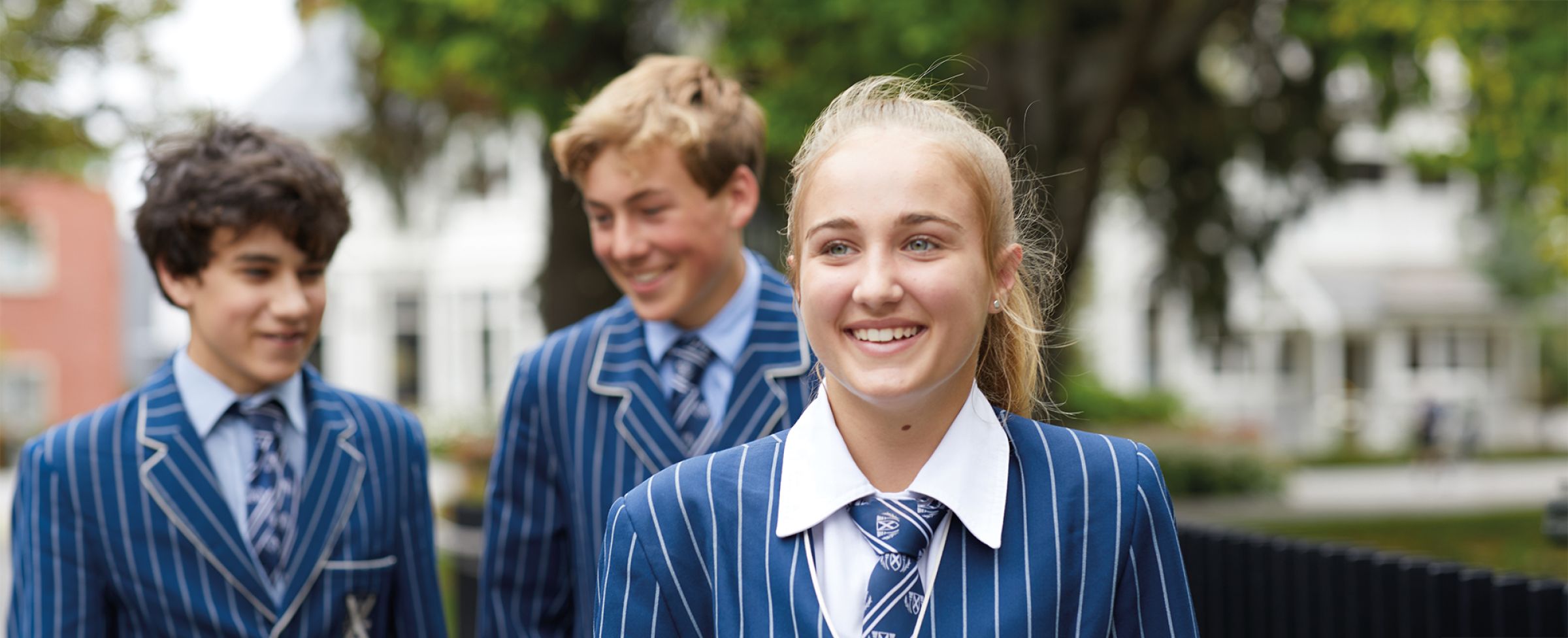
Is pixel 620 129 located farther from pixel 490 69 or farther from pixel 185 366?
pixel 490 69

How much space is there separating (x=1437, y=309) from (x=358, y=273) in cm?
2649

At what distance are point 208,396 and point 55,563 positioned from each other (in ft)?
1.33

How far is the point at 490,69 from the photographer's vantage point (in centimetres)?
1019

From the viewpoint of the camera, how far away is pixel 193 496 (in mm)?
2689

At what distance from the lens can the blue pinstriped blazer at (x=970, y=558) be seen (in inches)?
66.1

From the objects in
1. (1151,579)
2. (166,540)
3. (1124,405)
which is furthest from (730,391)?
(1124,405)

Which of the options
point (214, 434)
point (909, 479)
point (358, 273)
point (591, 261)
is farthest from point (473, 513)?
point (358, 273)

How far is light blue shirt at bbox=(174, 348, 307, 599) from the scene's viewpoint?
2.77 meters

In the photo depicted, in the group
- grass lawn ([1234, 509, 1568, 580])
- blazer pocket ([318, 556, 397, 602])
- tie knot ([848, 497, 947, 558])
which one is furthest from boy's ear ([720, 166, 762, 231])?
grass lawn ([1234, 509, 1568, 580])

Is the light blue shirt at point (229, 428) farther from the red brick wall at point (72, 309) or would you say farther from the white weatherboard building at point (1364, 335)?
the red brick wall at point (72, 309)

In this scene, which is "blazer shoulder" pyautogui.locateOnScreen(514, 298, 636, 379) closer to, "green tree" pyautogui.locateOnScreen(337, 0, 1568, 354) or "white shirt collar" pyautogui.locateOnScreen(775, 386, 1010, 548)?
"white shirt collar" pyautogui.locateOnScreen(775, 386, 1010, 548)

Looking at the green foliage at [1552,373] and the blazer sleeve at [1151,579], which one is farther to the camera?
the green foliage at [1552,373]

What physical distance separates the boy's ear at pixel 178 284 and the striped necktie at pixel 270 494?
0.23m

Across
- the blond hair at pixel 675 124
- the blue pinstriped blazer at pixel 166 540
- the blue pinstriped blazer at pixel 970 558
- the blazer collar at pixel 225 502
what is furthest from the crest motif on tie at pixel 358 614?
the blue pinstriped blazer at pixel 970 558
